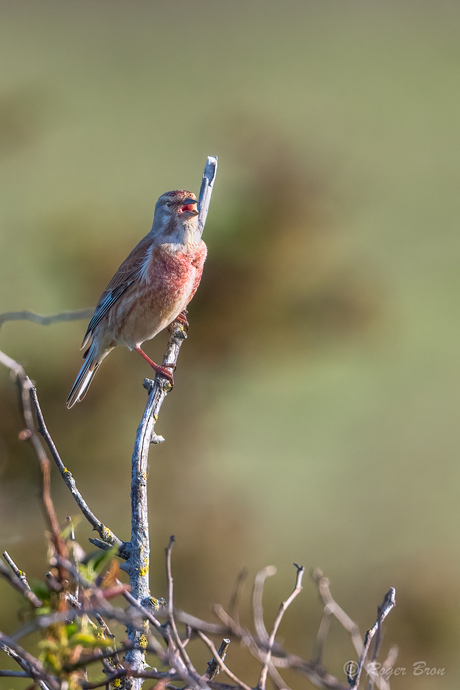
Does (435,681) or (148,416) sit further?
(435,681)

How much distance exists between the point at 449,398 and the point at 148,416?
8.55m

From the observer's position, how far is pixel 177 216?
9.75ft

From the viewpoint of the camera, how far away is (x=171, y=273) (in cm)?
299

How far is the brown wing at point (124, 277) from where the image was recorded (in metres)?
3.15

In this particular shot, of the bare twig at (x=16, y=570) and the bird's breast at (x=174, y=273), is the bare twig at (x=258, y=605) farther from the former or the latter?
the bird's breast at (x=174, y=273)

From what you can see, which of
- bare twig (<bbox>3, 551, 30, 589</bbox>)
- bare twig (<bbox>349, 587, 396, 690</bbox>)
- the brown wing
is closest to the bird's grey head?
the brown wing

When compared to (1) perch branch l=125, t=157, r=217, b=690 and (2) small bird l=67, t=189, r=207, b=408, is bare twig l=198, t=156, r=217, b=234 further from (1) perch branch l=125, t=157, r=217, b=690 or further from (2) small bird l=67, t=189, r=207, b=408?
(1) perch branch l=125, t=157, r=217, b=690

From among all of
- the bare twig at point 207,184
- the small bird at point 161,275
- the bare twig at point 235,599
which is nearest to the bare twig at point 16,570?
the bare twig at point 235,599

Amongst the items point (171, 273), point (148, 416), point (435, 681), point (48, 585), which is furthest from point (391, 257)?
point (48, 585)

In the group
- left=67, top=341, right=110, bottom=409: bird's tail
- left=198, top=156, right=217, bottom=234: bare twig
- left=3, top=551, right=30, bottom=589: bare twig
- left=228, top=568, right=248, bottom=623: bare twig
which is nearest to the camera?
left=228, top=568, right=248, bottom=623: bare twig

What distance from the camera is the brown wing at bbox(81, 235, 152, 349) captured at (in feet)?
10.3

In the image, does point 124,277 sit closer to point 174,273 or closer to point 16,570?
point 174,273

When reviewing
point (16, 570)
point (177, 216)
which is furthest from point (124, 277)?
point (16, 570)

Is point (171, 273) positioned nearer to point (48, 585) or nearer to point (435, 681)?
point (48, 585)
